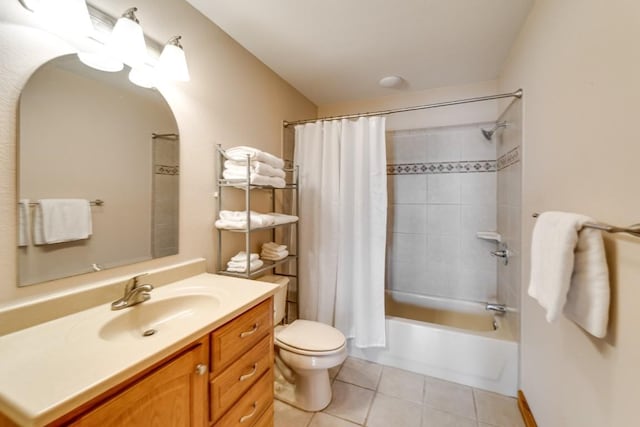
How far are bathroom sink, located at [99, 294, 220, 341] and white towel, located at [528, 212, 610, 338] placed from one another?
1.16m

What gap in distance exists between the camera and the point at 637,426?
0.67 metres

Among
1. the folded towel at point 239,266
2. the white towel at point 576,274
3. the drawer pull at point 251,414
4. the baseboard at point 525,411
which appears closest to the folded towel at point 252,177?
the folded towel at point 239,266

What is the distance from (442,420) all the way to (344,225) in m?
1.31

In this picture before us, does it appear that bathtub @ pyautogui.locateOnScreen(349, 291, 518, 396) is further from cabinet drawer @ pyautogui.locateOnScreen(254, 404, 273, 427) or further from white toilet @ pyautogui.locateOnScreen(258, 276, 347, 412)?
cabinet drawer @ pyautogui.locateOnScreen(254, 404, 273, 427)

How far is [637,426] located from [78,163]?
6.33ft

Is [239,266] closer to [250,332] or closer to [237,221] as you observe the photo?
[237,221]

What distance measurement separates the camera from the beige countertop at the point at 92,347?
19.6 inches

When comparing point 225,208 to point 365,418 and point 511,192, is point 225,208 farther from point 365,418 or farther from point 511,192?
point 511,192

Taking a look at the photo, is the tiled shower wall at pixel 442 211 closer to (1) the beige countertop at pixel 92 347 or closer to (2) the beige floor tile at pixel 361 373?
(2) the beige floor tile at pixel 361 373

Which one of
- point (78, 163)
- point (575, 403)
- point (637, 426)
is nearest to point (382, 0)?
point (78, 163)

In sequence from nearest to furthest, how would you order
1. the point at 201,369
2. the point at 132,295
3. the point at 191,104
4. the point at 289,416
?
1. the point at 201,369
2. the point at 132,295
3. the point at 191,104
4. the point at 289,416

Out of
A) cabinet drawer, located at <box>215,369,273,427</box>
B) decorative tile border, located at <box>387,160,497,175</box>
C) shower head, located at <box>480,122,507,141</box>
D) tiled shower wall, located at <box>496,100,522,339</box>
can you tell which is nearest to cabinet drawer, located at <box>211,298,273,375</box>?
cabinet drawer, located at <box>215,369,273,427</box>

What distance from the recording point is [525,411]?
141cm

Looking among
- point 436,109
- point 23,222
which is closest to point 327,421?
point 23,222
